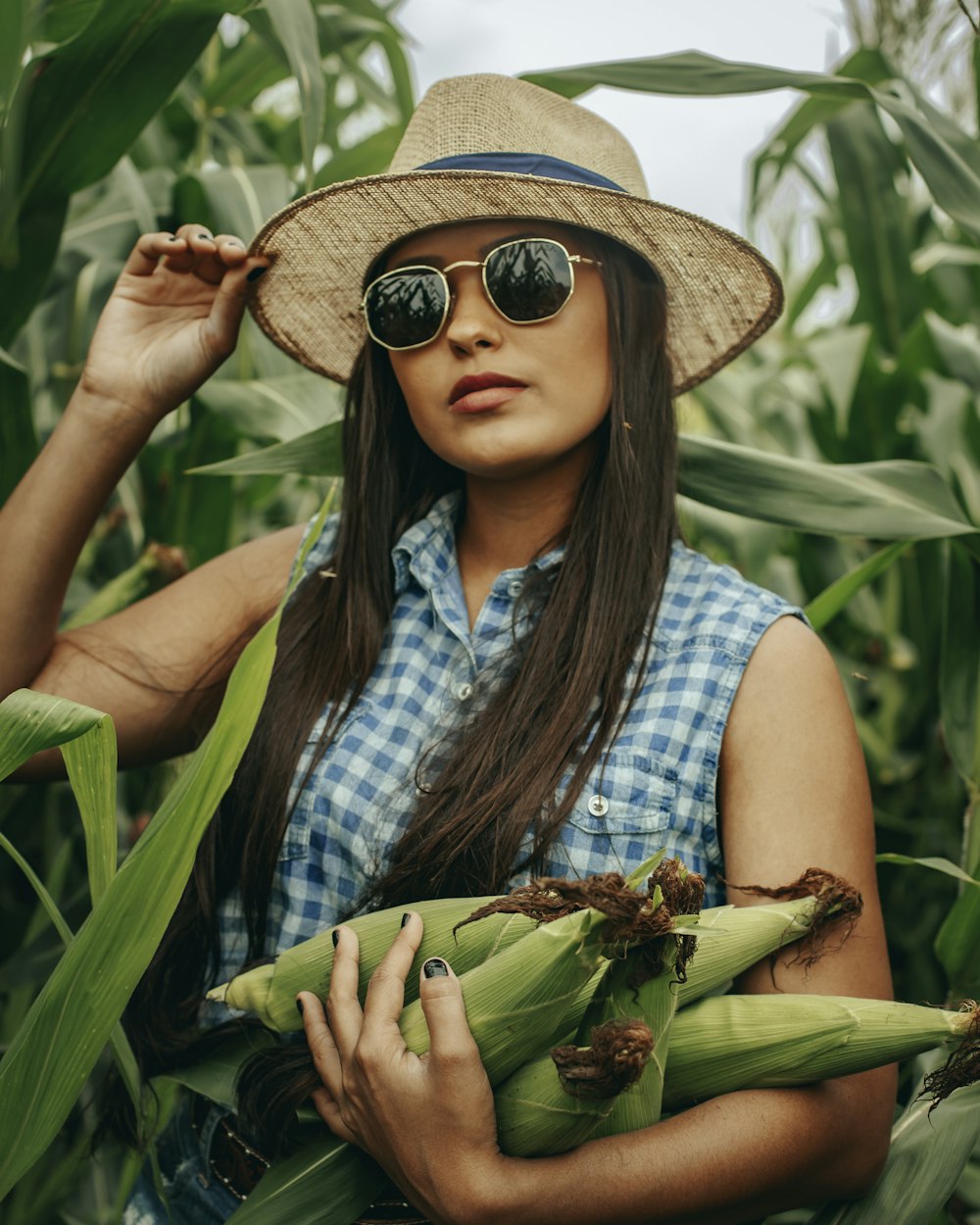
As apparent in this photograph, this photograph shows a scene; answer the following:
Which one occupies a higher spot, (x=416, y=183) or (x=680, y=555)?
(x=416, y=183)

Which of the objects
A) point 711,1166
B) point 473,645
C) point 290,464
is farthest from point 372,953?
point 290,464

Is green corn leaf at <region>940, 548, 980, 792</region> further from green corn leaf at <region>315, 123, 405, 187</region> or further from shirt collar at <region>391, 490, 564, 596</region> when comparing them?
green corn leaf at <region>315, 123, 405, 187</region>

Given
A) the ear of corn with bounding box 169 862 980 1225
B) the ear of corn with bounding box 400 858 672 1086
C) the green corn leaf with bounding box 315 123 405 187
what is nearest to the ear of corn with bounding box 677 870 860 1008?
the ear of corn with bounding box 169 862 980 1225

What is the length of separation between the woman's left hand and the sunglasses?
69 cm

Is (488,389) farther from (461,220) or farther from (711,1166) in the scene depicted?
(711,1166)

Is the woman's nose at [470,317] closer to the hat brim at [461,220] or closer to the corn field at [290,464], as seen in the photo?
the hat brim at [461,220]

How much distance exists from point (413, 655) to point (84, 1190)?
1102mm

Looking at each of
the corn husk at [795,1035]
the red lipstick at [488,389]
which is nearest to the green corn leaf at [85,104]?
the red lipstick at [488,389]

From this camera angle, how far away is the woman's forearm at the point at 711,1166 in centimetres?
93

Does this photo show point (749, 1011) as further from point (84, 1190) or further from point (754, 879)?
point (84, 1190)

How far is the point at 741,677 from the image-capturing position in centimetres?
120

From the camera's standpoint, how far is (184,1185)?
4.21 ft

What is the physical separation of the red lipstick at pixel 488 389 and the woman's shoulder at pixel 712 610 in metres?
0.28

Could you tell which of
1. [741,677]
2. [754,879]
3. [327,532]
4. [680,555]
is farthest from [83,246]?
[754,879]
